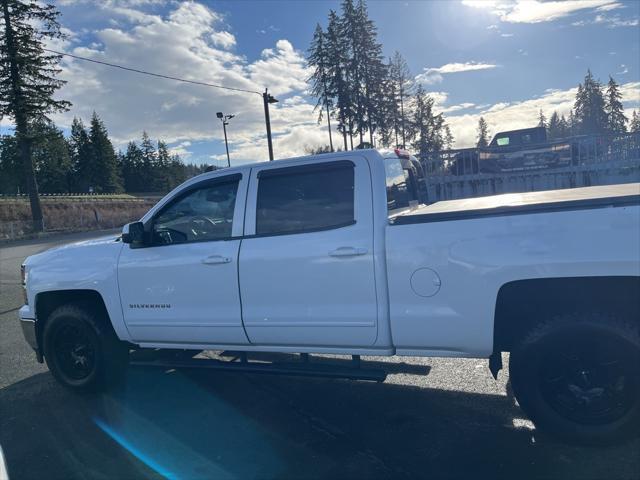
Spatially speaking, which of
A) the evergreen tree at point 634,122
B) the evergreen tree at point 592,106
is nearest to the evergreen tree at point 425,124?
the evergreen tree at point 592,106

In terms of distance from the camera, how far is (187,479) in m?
3.18

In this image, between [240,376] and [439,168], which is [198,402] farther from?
[439,168]

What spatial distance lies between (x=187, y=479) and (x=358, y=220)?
6.77 ft

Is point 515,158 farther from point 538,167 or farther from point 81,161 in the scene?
point 81,161

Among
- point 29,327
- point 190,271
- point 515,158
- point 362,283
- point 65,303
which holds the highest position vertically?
point 515,158

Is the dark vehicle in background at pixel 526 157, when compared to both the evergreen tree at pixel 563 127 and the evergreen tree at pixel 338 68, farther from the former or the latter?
the evergreen tree at pixel 563 127

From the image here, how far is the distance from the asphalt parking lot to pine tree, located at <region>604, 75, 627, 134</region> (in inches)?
3329

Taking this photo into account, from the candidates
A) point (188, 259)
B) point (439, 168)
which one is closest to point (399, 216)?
point (188, 259)

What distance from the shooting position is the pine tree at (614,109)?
75.8 m

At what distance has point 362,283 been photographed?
353cm

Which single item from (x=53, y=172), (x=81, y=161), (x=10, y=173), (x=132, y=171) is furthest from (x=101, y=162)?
(x=132, y=171)

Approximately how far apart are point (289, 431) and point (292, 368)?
1.55ft

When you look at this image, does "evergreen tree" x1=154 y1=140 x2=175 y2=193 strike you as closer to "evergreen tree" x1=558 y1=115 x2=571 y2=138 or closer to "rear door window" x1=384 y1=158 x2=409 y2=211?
"evergreen tree" x1=558 y1=115 x2=571 y2=138

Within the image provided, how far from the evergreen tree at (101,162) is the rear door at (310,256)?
324 ft
